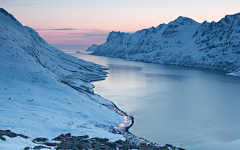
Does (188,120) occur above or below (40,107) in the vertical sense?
below

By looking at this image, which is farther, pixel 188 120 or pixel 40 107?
pixel 188 120

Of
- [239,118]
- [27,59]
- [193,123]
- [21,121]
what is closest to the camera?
[21,121]

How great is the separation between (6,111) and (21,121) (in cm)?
487

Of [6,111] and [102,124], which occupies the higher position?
[6,111]

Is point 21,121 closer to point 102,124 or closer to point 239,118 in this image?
point 102,124

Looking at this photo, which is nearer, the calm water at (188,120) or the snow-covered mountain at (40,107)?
the snow-covered mountain at (40,107)

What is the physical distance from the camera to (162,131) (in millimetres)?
32844

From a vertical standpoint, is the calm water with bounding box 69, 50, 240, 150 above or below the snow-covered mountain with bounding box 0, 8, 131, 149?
below

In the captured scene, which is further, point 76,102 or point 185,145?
point 76,102

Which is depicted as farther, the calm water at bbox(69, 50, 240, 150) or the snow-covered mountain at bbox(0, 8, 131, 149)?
the calm water at bbox(69, 50, 240, 150)

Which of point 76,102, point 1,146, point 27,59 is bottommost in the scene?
point 76,102

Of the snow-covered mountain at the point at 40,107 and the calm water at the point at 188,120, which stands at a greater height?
the snow-covered mountain at the point at 40,107

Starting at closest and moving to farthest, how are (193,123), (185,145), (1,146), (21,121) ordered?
(1,146) < (21,121) < (185,145) < (193,123)

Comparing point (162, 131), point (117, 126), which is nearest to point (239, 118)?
point (162, 131)
